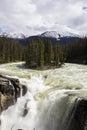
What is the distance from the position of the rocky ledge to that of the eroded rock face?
12097 mm

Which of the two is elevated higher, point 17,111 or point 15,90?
point 15,90

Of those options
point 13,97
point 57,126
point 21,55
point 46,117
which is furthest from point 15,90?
point 21,55

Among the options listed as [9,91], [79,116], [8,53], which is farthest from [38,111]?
[8,53]

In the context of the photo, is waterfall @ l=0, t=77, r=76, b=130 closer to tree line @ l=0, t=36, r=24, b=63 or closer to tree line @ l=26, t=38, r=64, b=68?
tree line @ l=26, t=38, r=64, b=68

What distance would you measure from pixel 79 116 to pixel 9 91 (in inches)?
567

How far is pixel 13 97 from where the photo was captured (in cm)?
4300

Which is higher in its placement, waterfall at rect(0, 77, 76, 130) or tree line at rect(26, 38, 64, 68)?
tree line at rect(26, 38, 64, 68)

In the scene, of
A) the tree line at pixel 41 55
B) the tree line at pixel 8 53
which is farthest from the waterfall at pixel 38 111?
→ the tree line at pixel 8 53

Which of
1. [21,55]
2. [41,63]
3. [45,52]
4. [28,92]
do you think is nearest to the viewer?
[28,92]

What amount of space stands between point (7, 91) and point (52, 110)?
848 centimetres

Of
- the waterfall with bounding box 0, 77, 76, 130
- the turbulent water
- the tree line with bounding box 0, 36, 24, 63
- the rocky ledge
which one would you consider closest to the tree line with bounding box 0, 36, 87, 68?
the tree line with bounding box 0, 36, 24, 63

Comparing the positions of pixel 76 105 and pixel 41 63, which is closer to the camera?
pixel 76 105

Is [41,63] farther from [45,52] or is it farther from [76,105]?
[76,105]

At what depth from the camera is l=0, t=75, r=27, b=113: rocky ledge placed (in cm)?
4200
